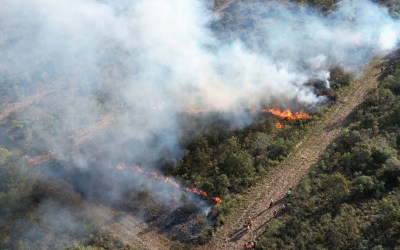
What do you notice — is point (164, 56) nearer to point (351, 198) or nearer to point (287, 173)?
point (287, 173)

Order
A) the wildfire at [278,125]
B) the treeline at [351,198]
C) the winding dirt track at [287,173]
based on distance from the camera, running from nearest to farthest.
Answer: the treeline at [351,198], the winding dirt track at [287,173], the wildfire at [278,125]

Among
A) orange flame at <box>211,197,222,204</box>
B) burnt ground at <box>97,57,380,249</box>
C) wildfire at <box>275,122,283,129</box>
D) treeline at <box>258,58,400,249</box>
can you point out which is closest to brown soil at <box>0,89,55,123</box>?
burnt ground at <box>97,57,380,249</box>

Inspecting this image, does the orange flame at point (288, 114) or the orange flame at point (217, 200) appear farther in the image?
the orange flame at point (288, 114)

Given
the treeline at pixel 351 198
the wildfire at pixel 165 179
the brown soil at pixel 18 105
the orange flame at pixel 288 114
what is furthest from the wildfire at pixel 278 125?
the brown soil at pixel 18 105

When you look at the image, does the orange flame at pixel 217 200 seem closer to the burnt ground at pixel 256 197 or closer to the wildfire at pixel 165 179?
the wildfire at pixel 165 179

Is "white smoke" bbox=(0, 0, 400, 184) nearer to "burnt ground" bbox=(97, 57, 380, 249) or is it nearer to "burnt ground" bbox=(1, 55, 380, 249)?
"burnt ground" bbox=(1, 55, 380, 249)
